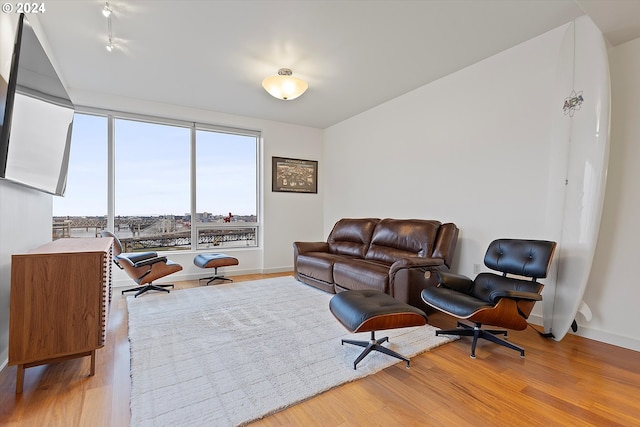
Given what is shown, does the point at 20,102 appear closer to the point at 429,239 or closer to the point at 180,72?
the point at 180,72

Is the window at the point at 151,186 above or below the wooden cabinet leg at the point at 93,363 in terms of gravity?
above

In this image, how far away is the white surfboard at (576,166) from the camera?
2.41 metres

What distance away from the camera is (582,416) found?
1592 millimetres

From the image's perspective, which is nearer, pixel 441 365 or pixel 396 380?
pixel 396 380

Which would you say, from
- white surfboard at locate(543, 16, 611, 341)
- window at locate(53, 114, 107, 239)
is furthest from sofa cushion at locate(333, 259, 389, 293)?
window at locate(53, 114, 107, 239)

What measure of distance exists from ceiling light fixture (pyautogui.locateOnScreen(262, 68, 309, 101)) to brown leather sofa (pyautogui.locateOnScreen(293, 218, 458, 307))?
2147 mm

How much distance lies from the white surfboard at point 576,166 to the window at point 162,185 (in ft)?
14.9

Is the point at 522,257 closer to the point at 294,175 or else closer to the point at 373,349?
the point at 373,349

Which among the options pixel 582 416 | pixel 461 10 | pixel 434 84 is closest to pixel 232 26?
pixel 461 10

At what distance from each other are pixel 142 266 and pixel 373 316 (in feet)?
10.4

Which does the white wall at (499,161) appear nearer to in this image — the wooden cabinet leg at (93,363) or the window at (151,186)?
the window at (151,186)

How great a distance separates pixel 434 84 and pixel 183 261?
4.65 metres

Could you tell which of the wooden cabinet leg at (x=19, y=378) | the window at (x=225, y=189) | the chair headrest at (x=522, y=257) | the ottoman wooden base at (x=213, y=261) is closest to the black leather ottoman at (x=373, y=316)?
the chair headrest at (x=522, y=257)

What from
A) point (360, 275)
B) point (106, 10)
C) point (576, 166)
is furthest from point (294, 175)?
point (576, 166)
